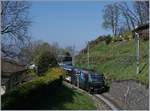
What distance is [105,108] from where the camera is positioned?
29906mm

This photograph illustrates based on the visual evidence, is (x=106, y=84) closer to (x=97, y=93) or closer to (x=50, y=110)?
(x=97, y=93)

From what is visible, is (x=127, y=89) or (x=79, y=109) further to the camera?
(x=127, y=89)

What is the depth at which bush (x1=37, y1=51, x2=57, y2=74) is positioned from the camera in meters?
58.4

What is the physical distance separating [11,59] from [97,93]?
10649 mm

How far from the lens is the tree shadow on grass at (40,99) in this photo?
68.2 ft

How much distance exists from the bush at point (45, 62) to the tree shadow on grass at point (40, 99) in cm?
2261

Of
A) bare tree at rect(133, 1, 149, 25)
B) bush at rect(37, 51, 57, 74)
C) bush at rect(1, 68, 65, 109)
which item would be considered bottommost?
bush at rect(1, 68, 65, 109)

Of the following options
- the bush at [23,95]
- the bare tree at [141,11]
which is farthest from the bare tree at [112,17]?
the bush at [23,95]

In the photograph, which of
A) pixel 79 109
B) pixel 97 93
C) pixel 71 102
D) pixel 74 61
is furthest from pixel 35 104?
pixel 74 61

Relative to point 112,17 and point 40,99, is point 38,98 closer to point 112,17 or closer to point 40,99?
point 40,99

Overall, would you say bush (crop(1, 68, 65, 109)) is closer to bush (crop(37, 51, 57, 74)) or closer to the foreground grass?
the foreground grass

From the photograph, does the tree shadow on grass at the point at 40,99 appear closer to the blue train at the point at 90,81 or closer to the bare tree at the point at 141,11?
the blue train at the point at 90,81

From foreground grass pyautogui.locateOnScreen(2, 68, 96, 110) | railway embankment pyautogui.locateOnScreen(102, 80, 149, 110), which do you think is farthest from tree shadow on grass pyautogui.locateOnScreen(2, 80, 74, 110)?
railway embankment pyautogui.locateOnScreen(102, 80, 149, 110)

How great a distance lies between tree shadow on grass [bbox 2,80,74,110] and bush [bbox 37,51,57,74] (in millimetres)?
22612
